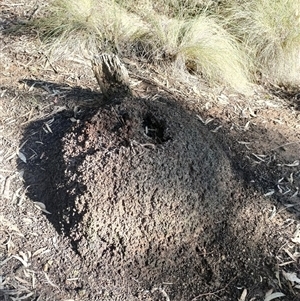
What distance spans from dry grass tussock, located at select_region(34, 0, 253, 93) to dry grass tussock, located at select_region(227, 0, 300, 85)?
235mm

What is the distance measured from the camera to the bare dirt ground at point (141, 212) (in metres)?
2.36

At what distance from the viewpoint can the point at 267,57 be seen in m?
4.44

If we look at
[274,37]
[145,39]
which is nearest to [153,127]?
[145,39]

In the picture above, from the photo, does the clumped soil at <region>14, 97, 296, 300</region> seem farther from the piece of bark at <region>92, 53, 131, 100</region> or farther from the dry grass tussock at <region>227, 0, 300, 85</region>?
the dry grass tussock at <region>227, 0, 300, 85</region>

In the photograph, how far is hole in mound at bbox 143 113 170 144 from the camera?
8.64ft

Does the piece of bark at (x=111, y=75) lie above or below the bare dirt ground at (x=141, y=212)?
above

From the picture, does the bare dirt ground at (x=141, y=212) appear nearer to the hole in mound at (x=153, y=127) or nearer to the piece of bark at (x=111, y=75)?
the hole in mound at (x=153, y=127)

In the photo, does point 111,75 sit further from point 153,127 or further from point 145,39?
point 145,39

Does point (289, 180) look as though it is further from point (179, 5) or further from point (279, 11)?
point (179, 5)

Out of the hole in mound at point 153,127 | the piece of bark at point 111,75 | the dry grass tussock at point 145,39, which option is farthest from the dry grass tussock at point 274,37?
the hole in mound at point 153,127

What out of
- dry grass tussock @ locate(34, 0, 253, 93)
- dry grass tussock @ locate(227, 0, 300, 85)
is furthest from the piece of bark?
dry grass tussock @ locate(227, 0, 300, 85)

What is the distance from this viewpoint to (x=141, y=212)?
2.41 m

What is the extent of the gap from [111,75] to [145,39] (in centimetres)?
130

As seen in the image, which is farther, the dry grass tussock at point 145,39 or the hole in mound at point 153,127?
the dry grass tussock at point 145,39
